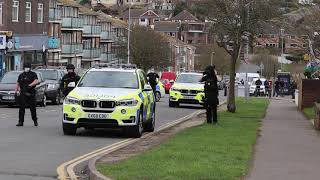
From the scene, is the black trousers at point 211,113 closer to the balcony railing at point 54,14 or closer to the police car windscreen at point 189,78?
the police car windscreen at point 189,78

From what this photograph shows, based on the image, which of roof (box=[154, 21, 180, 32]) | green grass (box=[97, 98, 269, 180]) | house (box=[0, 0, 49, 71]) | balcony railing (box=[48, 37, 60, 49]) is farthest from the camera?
roof (box=[154, 21, 180, 32])

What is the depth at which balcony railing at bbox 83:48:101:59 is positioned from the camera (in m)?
87.1

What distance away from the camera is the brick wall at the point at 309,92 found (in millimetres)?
29841

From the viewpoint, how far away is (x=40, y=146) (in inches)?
553

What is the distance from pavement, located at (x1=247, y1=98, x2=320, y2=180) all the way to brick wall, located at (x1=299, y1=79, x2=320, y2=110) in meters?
9.82

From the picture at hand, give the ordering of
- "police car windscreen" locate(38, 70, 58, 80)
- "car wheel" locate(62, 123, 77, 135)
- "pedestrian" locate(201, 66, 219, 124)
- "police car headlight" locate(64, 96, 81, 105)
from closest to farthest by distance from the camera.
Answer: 1. "police car headlight" locate(64, 96, 81, 105)
2. "car wheel" locate(62, 123, 77, 135)
3. "pedestrian" locate(201, 66, 219, 124)
4. "police car windscreen" locate(38, 70, 58, 80)

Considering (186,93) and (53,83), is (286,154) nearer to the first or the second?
(186,93)

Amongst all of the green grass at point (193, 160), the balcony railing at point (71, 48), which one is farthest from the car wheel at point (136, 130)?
the balcony railing at point (71, 48)

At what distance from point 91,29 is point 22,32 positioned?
31663 mm

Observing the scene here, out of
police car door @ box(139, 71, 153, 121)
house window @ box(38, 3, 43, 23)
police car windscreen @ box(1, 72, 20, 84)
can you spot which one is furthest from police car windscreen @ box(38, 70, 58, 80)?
house window @ box(38, 3, 43, 23)

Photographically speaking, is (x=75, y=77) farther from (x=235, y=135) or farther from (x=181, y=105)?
(x=181, y=105)

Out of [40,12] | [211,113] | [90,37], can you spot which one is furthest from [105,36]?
[211,113]

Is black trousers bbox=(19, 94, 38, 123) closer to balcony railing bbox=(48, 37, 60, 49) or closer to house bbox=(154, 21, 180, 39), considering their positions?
balcony railing bbox=(48, 37, 60, 49)

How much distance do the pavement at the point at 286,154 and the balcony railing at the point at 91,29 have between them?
6759 cm
